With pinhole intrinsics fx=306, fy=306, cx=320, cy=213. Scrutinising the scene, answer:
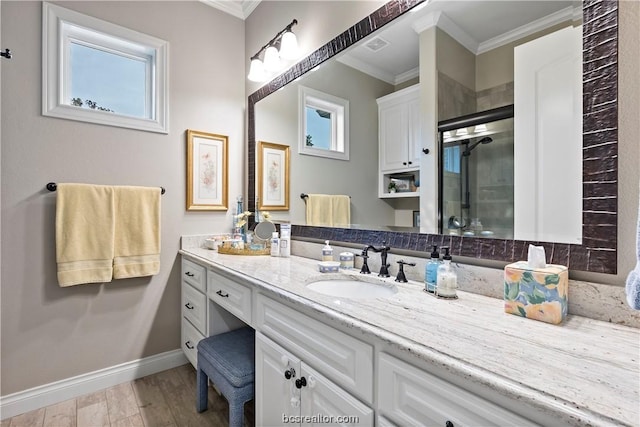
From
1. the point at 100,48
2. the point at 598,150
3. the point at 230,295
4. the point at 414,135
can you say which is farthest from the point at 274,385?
the point at 100,48

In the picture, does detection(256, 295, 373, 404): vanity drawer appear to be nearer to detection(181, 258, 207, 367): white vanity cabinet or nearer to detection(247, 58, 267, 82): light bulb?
detection(181, 258, 207, 367): white vanity cabinet

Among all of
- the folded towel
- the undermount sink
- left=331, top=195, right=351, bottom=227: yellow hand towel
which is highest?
left=331, top=195, right=351, bottom=227: yellow hand towel

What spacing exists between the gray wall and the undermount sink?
51.0 inches

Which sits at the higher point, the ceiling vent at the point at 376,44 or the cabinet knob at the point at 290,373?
the ceiling vent at the point at 376,44

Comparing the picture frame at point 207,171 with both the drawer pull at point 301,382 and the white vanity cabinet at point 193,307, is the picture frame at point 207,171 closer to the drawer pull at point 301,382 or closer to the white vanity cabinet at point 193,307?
the white vanity cabinet at point 193,307

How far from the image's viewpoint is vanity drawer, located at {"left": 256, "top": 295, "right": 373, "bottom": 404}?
0.77 meters

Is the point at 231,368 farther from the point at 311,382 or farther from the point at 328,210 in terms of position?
the point at 328,210

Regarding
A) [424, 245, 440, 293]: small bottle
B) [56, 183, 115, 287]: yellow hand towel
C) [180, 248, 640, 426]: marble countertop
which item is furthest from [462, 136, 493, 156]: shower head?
[56, 183, 115, 287]: yellow hand towel

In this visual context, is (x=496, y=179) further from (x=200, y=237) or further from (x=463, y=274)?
(x=200, y=237)

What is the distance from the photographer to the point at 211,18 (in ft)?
7.42

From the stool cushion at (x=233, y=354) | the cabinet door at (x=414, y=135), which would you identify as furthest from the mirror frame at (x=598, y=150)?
the stool cushion at (x=233, y=354)

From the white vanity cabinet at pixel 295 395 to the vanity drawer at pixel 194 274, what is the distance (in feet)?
2.41

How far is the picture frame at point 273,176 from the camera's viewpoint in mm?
2012

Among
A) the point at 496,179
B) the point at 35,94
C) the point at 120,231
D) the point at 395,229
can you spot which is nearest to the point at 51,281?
the point at 120,231
